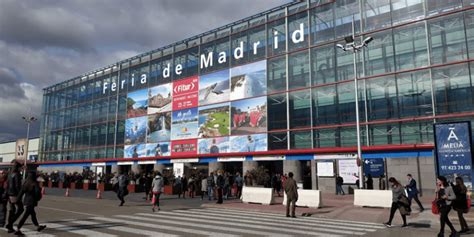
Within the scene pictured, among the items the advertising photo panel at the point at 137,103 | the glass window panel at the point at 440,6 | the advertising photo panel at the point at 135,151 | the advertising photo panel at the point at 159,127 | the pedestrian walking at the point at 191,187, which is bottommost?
the pedestrian walking at the point at 191,187

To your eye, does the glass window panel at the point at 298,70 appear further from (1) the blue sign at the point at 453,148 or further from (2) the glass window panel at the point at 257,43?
(1) the blue sign at the point at 453,148

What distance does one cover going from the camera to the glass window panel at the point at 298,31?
126 ft

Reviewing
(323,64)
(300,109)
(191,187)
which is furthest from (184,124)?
(191,187)

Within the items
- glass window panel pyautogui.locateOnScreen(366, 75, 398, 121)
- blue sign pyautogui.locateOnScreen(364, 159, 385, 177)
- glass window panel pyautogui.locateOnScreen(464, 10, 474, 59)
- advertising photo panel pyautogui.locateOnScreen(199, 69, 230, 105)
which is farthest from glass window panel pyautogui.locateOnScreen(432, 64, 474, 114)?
advertising photo panel pyautogui.locateOnScreen(199, 69, 230, 105)

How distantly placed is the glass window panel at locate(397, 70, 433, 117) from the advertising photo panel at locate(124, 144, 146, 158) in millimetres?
33786

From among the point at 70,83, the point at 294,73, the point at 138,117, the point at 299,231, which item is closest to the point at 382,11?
the point at 294,73

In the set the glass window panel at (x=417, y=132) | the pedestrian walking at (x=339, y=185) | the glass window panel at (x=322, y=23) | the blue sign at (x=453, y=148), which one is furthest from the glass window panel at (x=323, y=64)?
the blue sign at (x=453, y=148)

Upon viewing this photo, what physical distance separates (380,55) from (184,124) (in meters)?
24.6

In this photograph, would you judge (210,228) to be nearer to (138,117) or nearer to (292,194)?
(292,194)

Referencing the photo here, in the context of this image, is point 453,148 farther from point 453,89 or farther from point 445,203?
point 453,89

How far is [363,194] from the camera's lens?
1892 centimetres

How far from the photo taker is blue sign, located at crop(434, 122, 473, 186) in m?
17.1

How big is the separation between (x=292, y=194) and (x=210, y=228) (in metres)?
4.66

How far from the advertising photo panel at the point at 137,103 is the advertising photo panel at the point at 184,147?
822 centimetres
